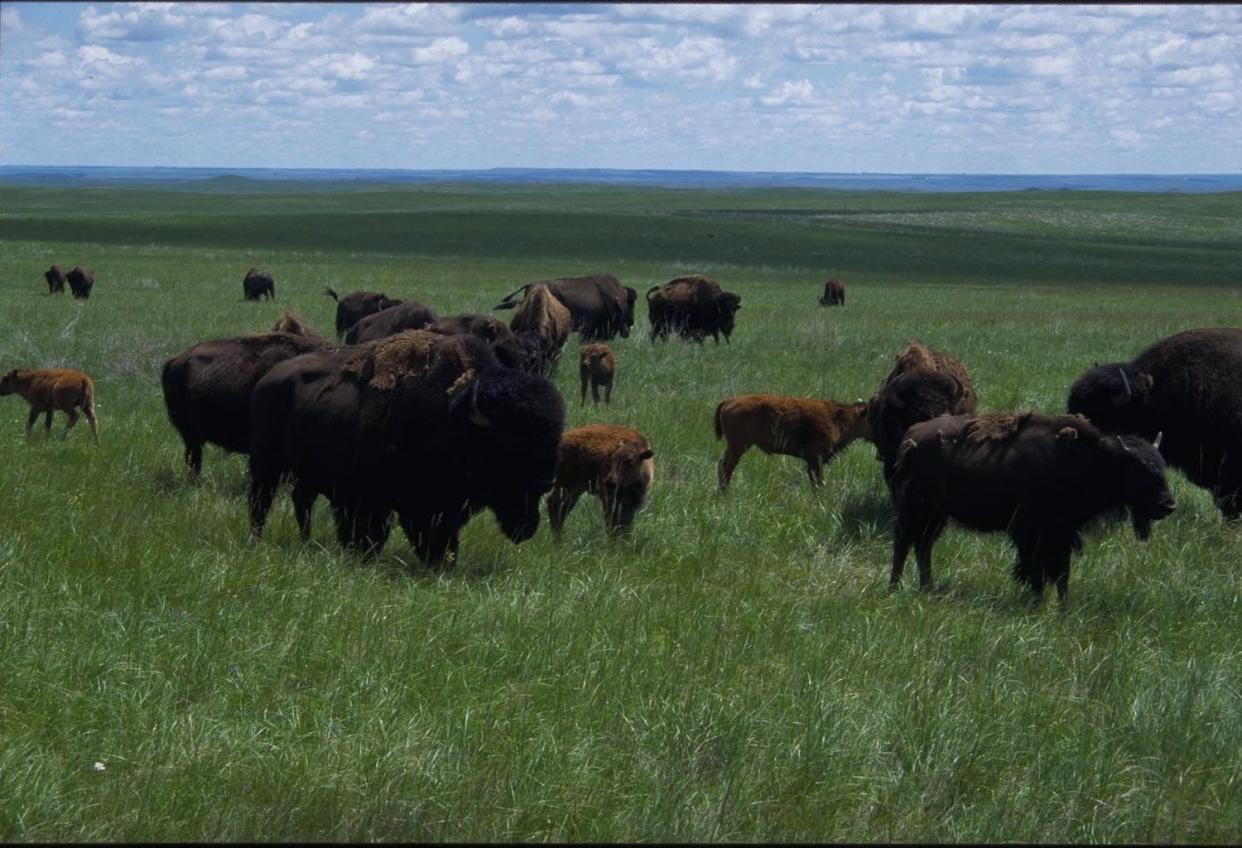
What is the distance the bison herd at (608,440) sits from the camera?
8977 millimetres

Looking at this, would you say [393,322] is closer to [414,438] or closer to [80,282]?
[414,438]

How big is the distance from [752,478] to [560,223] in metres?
91.6

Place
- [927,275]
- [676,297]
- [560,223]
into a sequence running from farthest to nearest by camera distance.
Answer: [560,223], [927,275], [676,297]

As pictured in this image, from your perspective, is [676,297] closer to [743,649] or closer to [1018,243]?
[743,649]

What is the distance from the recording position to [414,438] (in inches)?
369

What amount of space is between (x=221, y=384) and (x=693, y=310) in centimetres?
1874

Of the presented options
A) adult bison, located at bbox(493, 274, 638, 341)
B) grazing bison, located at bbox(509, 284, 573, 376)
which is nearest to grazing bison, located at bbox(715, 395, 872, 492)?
grazing bison, located at bbox(509, 284, 573, 376)

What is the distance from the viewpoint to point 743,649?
23.7 feet

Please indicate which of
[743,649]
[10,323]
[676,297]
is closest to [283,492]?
[743,649]

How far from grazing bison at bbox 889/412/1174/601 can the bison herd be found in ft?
0.04

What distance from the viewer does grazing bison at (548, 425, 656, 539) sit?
408 inches

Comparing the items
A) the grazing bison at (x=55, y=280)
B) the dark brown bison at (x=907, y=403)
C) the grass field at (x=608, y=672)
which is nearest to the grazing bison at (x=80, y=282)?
the grazing bison at (x=55, y=280)

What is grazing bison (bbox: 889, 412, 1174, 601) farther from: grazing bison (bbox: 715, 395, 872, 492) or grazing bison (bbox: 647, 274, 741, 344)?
grazing bison (bbox: 647, 274, 741, 344)

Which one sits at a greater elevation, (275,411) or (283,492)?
(275,411)
